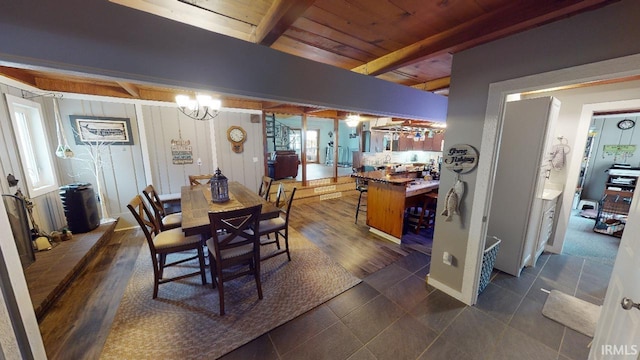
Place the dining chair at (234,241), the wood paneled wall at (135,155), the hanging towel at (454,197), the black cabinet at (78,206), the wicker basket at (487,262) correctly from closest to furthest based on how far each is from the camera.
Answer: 1. the dining chair at (234,241)
2. the hanging towel at (454,197)
3. the wicker basket at (487,262)
4. the wood paneled wall at (135,155)
5. the black cabinet at (78,206)

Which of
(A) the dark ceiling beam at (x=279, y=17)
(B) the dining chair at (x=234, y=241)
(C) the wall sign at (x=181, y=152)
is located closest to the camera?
(A) the dark ceiling beam at (x=279, y=17)

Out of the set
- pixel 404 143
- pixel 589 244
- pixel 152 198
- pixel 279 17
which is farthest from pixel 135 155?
pixel 404 143

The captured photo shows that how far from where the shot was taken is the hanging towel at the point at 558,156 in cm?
294

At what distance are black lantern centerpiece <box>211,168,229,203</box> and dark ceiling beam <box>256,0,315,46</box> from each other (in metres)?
1.69

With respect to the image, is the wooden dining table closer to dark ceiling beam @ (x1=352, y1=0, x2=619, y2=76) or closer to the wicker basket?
dark ceiling beam @ (x1=352, y1=0, x2=619, y2=76)

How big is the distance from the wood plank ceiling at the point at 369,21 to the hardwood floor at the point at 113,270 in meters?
2.34

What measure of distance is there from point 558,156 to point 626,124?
176 inches

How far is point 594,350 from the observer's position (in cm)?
115

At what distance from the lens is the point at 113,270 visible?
257 centimetres

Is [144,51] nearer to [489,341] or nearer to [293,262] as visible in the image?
[293,262]

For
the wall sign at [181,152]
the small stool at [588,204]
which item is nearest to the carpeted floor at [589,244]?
the small stool at [588,204]

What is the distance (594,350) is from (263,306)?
2.24 metres

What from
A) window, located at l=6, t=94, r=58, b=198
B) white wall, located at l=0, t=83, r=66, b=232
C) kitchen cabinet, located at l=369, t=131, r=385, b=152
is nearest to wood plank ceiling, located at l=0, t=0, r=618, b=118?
white wall, located at l=0, t=83, r=66, b=232

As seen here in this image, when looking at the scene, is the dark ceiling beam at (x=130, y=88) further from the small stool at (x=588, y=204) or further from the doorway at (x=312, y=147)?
the small stool at (x=588, y=204)
